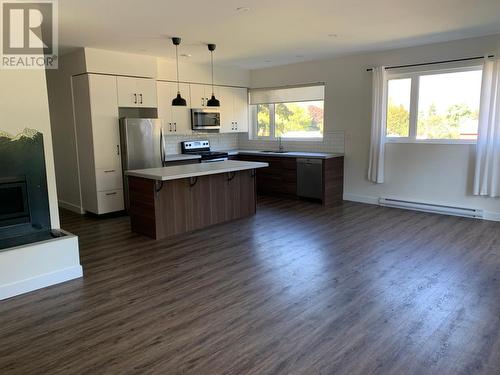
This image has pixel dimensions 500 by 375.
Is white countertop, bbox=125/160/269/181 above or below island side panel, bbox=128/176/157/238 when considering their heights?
above

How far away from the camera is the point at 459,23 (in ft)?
14.8

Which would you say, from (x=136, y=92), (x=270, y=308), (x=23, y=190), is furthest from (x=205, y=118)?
(x=270, y=308)

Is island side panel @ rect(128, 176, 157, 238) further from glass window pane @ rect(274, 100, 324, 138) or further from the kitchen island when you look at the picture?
glass window pane @ rect(274, 100, 324, 138)

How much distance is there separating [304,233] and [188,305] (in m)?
2.31

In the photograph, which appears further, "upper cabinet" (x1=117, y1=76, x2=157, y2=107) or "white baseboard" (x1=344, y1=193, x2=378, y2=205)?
"white baseboard" (x1=344, y1=193, x2=378, y2=205)

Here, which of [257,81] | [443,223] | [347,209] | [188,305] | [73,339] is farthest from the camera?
[257,81]

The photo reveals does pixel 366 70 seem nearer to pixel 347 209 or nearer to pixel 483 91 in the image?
pixel 483 91

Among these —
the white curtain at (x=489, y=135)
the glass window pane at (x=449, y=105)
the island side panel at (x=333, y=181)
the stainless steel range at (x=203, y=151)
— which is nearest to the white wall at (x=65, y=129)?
the stainless steel range at (x=203, y=151)

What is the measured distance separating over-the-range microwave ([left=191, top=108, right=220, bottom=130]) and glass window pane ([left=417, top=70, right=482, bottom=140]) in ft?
12.4

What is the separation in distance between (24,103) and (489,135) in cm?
569

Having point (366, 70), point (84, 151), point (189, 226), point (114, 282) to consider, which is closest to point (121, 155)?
point (84, 151)

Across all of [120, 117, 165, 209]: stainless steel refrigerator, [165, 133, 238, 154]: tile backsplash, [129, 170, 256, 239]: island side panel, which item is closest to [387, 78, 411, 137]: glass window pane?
[129, 170, 256, 239]: island side panel

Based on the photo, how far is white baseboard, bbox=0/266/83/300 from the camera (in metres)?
3.20

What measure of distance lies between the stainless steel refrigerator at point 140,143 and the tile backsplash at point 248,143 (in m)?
1.08
